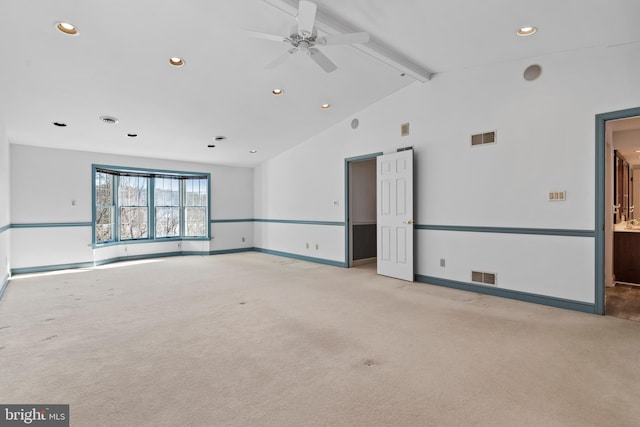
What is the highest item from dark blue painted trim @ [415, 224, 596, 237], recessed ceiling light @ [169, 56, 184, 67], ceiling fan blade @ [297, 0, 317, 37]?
recessed ceiling light @ [169, 56, 184, 67]

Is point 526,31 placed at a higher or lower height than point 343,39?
higher

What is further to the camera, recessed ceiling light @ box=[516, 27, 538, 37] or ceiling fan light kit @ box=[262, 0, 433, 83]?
recessed ceiling light @ box=[516, 27, 538, 37]

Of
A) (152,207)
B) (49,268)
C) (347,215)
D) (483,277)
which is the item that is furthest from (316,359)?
(152,207)

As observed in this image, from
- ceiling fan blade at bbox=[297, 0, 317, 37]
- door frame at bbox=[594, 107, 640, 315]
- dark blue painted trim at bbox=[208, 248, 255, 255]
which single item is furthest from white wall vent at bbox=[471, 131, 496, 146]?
dark blue painted trim at bbox=[208, 248, 255, 255]

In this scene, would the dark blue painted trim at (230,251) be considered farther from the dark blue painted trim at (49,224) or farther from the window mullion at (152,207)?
the dark blue painted trim at (49,224)

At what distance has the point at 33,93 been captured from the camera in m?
4.19

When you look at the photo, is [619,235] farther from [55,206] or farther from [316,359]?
[55,206]

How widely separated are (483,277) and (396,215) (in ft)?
5.22

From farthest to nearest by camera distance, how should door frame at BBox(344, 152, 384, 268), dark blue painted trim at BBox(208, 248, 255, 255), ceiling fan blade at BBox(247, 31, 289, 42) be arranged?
dark blue painted trim at BBox(208, 248, 255, 255), door frame at BBox(344, 152, 384, 268), ceiling fan blade at BBox(247, 31, 289, 42)

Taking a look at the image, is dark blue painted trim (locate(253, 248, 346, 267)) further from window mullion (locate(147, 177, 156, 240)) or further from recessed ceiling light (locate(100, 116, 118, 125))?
recessed ceiling light (locate(100, 116, 118, 125))

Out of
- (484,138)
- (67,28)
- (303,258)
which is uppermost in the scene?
(67,28)

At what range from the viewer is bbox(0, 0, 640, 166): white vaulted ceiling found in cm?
302

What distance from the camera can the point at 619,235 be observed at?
16.2 ft

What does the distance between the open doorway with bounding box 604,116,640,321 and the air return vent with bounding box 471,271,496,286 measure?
1167mm
